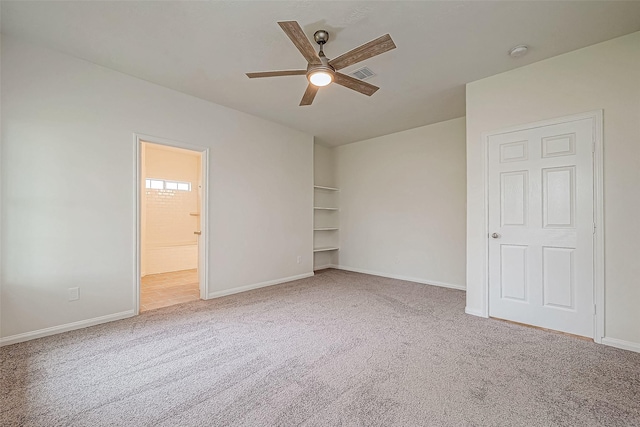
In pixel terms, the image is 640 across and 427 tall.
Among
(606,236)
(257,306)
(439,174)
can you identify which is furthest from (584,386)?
(439,174)

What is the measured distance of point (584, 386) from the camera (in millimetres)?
1897

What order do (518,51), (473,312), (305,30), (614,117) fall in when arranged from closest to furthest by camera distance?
(305,30)
(614,117)
(518,51)
(473,312)

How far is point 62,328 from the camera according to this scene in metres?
2.78

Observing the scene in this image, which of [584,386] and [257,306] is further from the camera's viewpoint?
[257,306]

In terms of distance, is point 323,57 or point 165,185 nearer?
point 323,57

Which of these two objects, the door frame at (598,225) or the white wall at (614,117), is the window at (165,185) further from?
the door frame at (598,225)

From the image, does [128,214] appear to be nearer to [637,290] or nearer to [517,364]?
[517,364]

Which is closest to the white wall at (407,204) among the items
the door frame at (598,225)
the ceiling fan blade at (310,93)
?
the door frame at (598,225)

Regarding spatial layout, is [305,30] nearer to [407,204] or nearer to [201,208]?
[201,208]

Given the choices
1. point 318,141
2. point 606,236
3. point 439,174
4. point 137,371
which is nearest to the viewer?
point 137,371

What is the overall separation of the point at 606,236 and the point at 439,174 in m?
2.49

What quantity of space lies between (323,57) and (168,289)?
A: 13.9 feet

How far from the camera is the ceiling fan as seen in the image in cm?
196

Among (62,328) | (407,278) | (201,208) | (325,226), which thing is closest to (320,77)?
(201,208)
